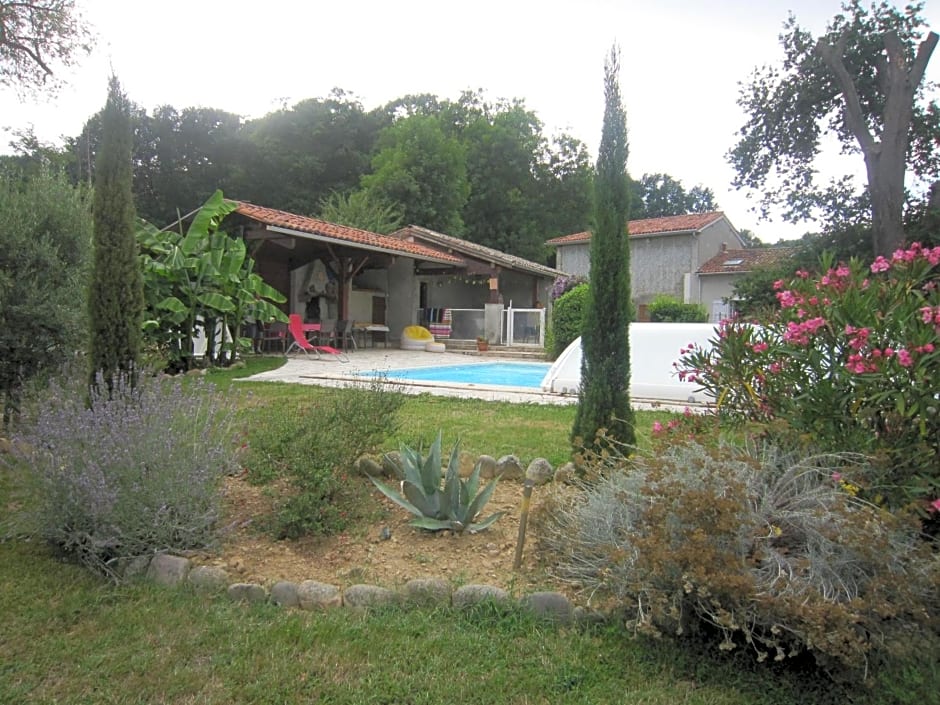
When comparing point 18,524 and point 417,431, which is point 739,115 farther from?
point 18,524

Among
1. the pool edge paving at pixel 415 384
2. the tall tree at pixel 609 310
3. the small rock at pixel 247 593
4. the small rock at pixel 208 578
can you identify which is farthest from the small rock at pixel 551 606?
the pool edge paving at pixel 415 384

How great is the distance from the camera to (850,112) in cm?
1716

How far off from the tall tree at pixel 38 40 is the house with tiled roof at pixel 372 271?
5537mm

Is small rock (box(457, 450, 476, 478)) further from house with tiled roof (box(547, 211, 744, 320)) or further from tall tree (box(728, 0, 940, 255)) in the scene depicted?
house with tiled roof (box(547, 211, 744, 320))

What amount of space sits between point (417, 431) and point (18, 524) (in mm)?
3798

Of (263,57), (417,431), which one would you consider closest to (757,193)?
(263,57)

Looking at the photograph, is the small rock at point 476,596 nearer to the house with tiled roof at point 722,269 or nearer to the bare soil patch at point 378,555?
the bare soil patch at point 378,555

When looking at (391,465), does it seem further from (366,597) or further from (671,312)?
(671,312)

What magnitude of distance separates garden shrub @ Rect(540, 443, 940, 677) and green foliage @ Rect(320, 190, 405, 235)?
28755 millimetres

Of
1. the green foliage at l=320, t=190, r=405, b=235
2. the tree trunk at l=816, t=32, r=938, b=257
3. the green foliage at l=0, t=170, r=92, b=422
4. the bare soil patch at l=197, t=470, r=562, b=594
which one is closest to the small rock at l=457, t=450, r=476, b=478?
the bare soil patch at l=197, t=470, r=562, b=594

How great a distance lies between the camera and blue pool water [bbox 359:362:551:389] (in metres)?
13.9

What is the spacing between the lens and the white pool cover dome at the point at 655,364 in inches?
405

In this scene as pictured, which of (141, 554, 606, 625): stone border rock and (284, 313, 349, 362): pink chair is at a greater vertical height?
(284, 313, 349, 362): pink chair

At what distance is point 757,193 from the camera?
2067 centimetres
